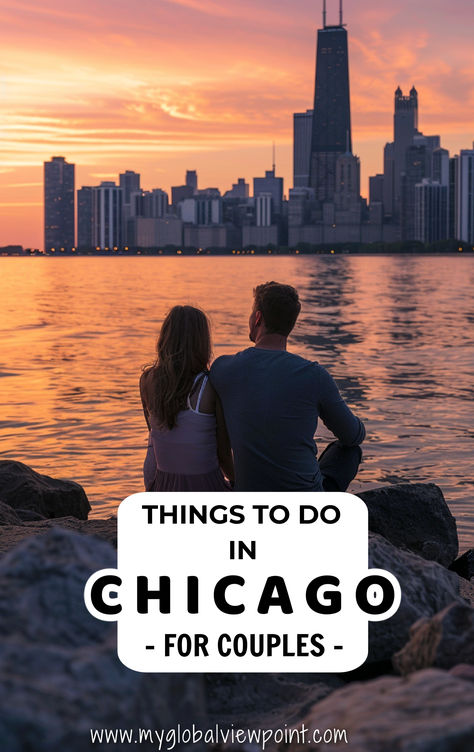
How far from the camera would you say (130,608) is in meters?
2.38

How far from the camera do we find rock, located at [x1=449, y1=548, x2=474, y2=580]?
5.95 m

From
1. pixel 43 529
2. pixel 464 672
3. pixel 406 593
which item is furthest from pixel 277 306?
pixel 43 529

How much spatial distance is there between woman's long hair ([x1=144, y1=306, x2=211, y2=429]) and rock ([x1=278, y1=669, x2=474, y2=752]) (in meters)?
2.09

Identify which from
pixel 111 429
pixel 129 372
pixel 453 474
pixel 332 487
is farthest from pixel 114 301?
pixel 332 487

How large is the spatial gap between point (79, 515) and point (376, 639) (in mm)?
4909

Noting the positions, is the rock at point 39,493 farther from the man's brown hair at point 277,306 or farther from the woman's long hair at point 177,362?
the man's brown hair at point 277,306

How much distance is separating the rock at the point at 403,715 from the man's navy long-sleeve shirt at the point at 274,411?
75.3 inches

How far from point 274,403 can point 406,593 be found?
3.34 feet

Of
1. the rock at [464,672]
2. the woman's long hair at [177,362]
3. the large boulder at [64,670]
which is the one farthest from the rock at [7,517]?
the rock at [464,672]

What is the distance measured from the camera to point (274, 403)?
417 centimetres

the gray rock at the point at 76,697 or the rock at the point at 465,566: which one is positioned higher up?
the gray rock at the point at 76,697

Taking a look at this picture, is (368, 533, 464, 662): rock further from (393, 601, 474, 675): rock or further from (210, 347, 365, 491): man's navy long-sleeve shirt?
(210, 347, 365, 491): man's navy long-sleeve shirt

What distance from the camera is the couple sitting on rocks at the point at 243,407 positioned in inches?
164

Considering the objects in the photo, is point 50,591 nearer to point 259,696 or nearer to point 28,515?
point 259,696
